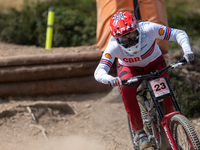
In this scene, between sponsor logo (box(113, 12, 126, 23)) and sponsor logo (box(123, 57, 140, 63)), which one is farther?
sponsor logo (box(123, 57, 140, 63))

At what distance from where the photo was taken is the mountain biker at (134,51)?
125 inches

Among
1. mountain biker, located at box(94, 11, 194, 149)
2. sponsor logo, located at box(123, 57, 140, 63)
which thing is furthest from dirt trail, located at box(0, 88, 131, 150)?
sponsor logo, located at box(123, 57, 140, 63)

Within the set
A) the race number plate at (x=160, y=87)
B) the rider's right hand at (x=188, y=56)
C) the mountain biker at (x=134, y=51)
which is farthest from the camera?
the mountain biker at (x=134, y=51)

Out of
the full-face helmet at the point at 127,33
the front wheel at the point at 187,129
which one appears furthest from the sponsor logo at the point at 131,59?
the front wheel at the point at 187,129

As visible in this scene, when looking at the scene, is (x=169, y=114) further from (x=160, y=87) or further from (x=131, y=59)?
(x=131, y=59)

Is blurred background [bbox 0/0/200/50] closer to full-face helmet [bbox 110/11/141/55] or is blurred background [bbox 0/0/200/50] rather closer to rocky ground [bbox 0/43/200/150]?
rocky ground [bbox 0/43/200/150]

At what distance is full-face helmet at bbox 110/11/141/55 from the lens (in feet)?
10.3

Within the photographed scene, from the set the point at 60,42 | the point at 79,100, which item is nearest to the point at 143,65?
the point at 79,100

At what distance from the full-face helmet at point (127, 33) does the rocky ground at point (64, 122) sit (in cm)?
176

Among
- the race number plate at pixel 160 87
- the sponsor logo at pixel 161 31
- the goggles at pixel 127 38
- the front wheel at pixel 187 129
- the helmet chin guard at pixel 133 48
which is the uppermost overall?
the sponsor logo at pixel 161 31

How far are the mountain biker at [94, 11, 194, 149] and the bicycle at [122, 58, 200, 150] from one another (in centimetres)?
14

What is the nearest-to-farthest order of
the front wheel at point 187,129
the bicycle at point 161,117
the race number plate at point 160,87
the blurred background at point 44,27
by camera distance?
the front wheel at point 187,129 < the bicycle at point 161,117 < the race number plate at point 160,87 < the blurred background at point 44,27

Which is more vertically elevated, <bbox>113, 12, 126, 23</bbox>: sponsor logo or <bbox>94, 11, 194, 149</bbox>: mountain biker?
<bbox>113, 12, 126, 23</bbox>: sponsor logo

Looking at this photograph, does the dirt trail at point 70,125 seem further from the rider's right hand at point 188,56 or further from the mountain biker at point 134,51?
the rider's right hand at point 188,56
